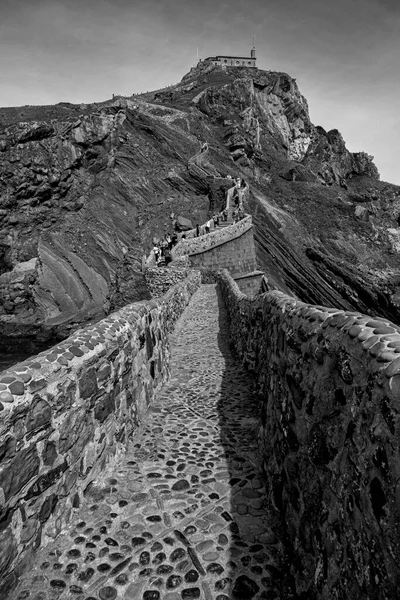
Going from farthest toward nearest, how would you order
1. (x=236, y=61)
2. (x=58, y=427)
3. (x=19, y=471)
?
(x=236, y=61)
(x=58, y=427)
(x=19, y=471)

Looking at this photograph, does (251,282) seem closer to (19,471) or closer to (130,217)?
(130,217)

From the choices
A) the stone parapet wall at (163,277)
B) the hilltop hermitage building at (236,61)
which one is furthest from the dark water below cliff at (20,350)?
the hilltop hermitage building at (236,61)

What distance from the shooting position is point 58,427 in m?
3.28

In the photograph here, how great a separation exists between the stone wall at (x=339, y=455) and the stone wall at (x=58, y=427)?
1.95m

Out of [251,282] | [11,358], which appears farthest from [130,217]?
[11,358]

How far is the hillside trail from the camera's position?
279 centimetres

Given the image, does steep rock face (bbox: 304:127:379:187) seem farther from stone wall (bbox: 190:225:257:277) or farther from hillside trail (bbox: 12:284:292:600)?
hillside trail (bbox: 12:284:292:600)

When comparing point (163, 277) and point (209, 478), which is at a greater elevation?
point (163, 277)

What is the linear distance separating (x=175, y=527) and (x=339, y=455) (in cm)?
204

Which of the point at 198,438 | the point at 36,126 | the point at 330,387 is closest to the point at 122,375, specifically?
the point at 198,438

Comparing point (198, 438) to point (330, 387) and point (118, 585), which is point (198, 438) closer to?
point (118, 585)

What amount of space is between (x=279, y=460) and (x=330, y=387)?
1478 mm

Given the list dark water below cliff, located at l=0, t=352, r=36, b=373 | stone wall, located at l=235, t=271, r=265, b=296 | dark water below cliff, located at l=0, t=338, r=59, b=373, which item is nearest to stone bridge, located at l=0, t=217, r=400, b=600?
dark water below cliff, located at l=0, t=352, r=36, b=373

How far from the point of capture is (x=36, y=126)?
3928 cm
